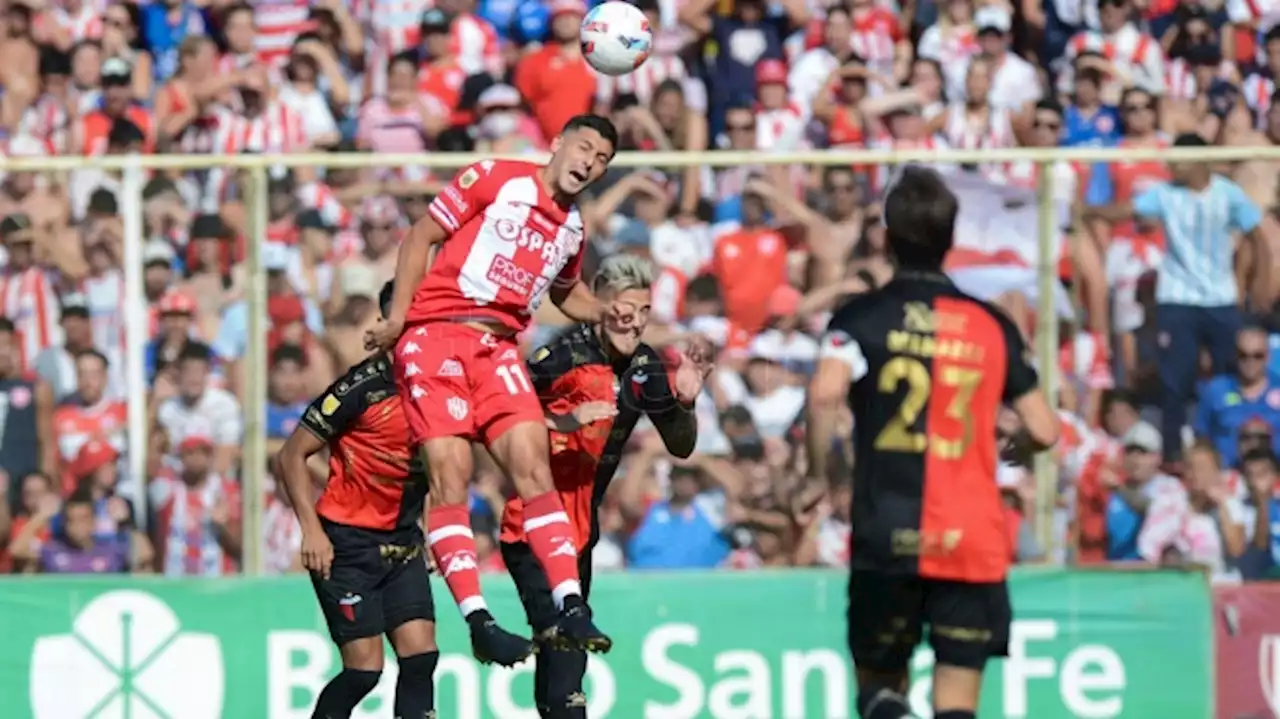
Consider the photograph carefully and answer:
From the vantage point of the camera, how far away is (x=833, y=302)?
13.3 meters

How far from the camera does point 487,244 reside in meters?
10.4

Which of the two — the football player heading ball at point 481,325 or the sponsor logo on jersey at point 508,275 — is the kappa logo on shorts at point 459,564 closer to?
the football player heading ball at point 481,325

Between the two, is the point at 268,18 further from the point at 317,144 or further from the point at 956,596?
the point at 956,596

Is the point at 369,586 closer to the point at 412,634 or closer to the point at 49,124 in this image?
the point at 412,634

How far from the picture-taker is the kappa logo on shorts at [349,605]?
10.8m

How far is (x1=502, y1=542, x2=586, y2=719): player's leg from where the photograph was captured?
33.8ft

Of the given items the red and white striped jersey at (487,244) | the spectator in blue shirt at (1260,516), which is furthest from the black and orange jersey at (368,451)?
the spectator in blue shirt at (1260,516)

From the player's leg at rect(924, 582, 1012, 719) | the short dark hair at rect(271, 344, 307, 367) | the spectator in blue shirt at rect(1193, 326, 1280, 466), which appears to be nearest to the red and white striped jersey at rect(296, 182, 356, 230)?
the short dark hair at rect(271, 344, 307, 367)

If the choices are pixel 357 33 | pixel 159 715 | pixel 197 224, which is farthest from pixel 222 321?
pixel 357 33

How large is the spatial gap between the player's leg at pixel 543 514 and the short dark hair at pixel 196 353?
359 cm

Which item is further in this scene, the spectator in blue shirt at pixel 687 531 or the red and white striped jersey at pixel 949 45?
the red and white striped jersey at pixel 949 45

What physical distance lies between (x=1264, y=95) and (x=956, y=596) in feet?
29.8

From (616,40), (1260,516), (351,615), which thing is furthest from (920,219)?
(1260,516)

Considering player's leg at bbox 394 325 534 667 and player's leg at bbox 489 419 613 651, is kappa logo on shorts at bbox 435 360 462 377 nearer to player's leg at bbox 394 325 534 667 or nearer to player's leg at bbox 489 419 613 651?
player's leg at bbox 394 325 534 667
